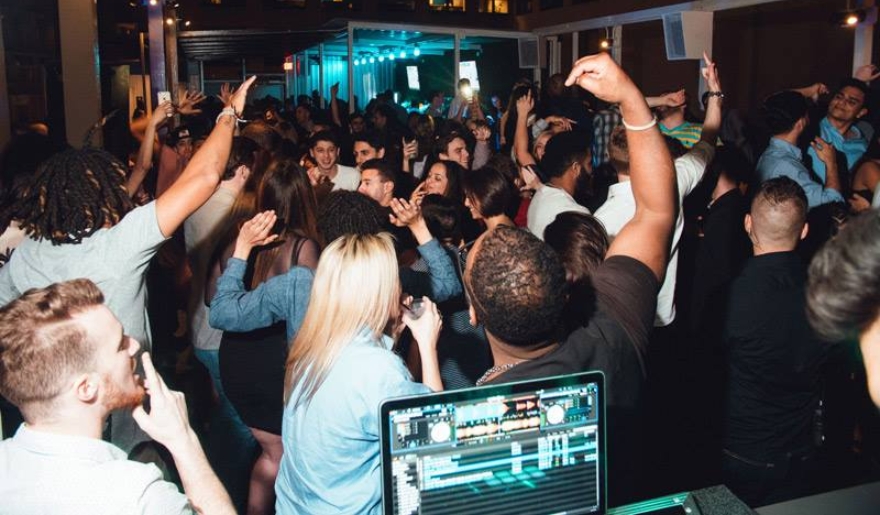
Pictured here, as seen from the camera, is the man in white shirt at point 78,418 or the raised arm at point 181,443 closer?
the man in white shirt at point 78,418

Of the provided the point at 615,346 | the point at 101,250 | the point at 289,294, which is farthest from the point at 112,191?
the point at 615,346

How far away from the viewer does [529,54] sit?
1440 cm

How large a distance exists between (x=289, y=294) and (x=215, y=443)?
2002 millimetres

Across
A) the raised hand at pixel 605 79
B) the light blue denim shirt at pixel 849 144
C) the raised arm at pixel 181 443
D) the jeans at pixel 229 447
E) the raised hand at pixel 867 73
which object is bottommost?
the jeans at pixel 229 447

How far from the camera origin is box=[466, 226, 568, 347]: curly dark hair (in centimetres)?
183

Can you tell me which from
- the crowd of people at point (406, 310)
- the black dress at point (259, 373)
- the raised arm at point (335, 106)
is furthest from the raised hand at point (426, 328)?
the raised arm at point (335, 106)

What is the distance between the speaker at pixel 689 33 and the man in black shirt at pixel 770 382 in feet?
20.2

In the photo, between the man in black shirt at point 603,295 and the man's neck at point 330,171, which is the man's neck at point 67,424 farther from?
the man's neck at point 330,171

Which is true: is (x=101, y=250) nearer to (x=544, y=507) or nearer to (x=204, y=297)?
(x=204, y=297)

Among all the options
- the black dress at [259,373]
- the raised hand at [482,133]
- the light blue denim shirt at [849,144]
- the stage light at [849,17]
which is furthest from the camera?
the stage light at [849,17]

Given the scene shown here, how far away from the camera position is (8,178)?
12.6 feet

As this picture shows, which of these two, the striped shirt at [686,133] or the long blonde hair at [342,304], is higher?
the striped shirt at [686,133]

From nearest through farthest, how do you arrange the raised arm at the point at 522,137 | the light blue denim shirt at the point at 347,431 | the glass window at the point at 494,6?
the light blue denim shirt at the point at 347,431, the raised arm at the point at 522,137, the glass window at the point at 494,6

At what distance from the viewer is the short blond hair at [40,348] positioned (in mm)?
1657
